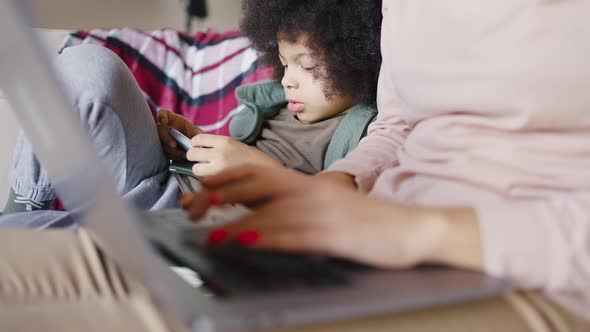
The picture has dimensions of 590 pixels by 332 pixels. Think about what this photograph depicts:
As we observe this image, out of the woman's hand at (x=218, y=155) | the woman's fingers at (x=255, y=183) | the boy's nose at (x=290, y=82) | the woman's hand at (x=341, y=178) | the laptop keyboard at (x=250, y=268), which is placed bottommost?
the woman's hand at (x=218, y=155)

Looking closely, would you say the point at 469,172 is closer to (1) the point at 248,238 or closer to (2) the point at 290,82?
(1) the point at 248,238

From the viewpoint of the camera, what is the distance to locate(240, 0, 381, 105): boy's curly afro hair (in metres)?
1.08

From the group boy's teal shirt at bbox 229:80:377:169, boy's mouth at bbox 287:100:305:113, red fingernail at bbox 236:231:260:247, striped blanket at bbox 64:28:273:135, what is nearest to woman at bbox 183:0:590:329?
red fingernail at bbox 236:231:260:247

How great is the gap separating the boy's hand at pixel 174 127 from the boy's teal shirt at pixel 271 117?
109 millimetres

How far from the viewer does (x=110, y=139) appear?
92 centimetres

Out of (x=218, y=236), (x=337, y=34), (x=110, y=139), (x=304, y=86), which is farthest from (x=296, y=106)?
(x=218, y=236)

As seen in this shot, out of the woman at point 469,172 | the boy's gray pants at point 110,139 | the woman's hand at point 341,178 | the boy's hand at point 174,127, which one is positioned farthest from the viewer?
the boy's hand at point 174,127

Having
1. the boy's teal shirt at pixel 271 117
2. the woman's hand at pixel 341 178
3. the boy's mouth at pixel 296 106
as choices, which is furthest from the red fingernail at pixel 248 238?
the boy's mouth at pixel 296 106

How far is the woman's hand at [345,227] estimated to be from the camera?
0.39 m

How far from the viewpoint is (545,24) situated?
1.77ft

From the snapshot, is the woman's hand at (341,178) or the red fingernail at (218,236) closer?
the red fingernail at (218,236)

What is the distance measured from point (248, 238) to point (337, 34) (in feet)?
2.53

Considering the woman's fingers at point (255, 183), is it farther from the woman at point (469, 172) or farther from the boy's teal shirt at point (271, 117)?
the boy's teal shirt at point (271, 117)

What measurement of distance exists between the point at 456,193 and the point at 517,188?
54mm
